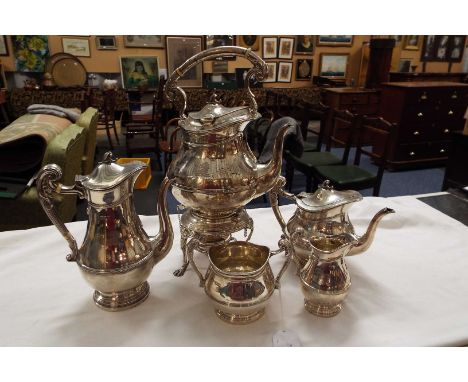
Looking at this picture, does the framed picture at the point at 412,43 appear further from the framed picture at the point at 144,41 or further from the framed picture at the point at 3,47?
the framed picture at the point at 3,47

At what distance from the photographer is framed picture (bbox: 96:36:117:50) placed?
409 cm

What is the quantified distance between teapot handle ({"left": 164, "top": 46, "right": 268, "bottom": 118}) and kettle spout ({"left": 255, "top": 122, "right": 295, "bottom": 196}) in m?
0.08

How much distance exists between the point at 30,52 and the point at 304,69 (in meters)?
3.30

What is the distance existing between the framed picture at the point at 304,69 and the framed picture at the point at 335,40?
0.90ft

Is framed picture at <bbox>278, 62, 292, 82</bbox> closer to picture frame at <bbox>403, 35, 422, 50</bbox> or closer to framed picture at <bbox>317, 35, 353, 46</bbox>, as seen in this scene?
framed picture at <bbox>317, 35, 353, 46</bbox>

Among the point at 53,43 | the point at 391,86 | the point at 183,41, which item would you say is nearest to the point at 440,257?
the point at 391,86

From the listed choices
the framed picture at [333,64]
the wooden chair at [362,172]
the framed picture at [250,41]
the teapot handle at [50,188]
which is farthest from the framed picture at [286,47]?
the teapot handle at [50,188]

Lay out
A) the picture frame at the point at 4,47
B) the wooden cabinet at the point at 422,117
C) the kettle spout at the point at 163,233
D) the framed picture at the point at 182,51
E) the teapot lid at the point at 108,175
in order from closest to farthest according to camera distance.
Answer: the teapot lid at the point at 108,175 → the kettle spout at the point at 163,233 → the wooden cabinet at the point at 422,117 → the picture frame at the point at 4,47 → the framed picture at the point at 182,51

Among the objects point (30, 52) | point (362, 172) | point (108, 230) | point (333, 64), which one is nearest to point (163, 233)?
point (108, 230)

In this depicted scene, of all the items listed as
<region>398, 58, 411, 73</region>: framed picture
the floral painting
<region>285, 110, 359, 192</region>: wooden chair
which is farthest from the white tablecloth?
<region>398, 58, 411, 73</region>: framed picture

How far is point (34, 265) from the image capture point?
0.80 meters

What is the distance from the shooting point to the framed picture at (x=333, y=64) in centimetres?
464

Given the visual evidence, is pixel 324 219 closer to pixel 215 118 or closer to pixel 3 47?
pixel 215 118

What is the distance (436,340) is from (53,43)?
4.61m
